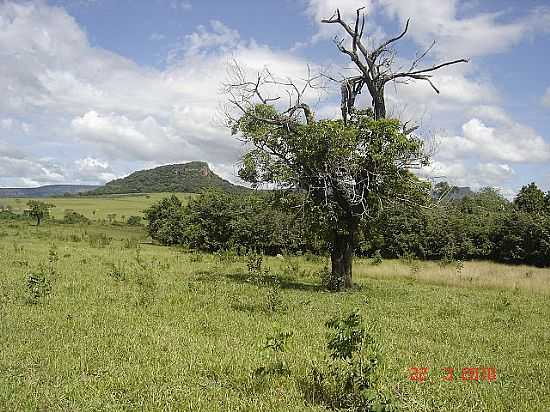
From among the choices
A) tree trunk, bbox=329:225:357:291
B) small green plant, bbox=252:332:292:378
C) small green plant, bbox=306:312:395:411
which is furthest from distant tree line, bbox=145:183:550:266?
small green plant, bbox=306:312:395:411

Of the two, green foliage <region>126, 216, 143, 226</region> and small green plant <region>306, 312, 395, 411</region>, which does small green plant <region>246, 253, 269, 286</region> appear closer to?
small green plant <region>306, 312, 395, 411</region>

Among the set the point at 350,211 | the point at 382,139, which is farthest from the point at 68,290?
the point at 382,139

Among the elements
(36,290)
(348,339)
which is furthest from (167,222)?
(348,339)

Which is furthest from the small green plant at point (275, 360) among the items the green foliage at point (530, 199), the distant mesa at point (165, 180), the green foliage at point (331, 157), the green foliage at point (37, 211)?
the distant mesa at point (165, 180)

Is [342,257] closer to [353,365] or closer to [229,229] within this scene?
[353,365]

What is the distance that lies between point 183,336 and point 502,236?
3342cm

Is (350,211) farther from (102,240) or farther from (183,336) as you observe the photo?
(102,240)

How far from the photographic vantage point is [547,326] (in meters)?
13.1
